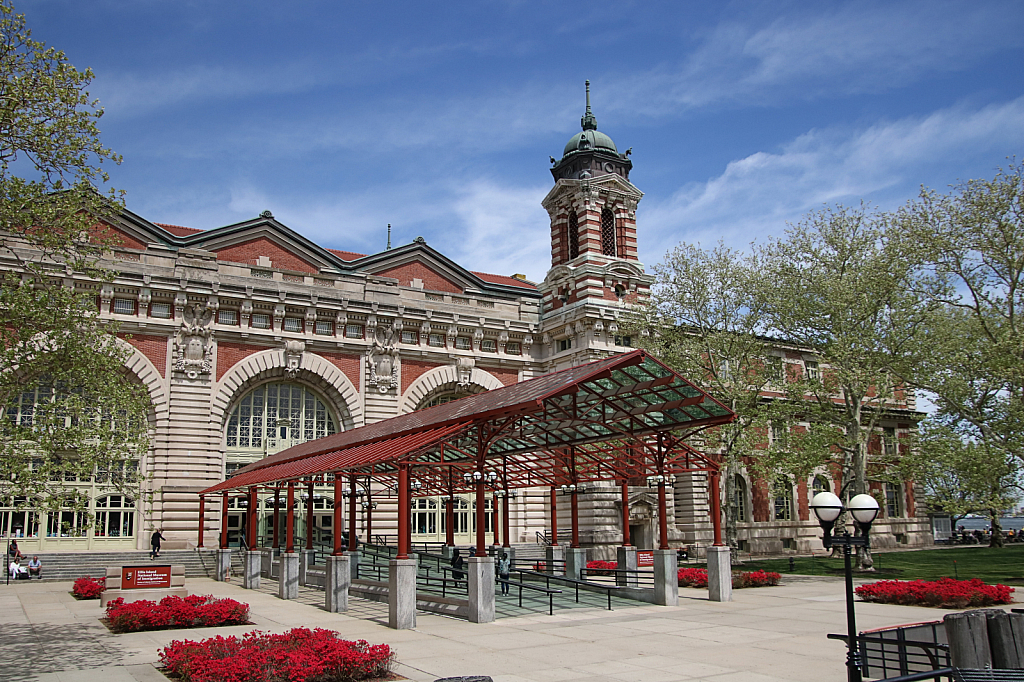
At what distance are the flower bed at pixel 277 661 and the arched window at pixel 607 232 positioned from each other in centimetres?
3789

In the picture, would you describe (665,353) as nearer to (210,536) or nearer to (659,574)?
(659,574)

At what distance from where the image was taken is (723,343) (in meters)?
36.8

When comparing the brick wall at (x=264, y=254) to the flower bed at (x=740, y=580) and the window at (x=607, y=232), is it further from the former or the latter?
the flower bed at (x=740, y=580)

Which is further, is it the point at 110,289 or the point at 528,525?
the point at 528,525

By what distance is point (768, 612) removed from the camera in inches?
844

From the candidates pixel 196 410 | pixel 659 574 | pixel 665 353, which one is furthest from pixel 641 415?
pixel 196 410

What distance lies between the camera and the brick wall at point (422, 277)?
4994cm

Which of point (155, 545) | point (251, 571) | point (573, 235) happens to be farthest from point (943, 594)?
point (573, 235)

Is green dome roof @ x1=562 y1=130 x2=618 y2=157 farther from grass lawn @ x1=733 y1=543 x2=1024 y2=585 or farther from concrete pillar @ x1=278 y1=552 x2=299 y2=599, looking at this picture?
concrete pillar @ x1=278 y1=552 x2=299 y2=599

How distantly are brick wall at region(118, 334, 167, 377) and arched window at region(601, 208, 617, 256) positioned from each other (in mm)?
25143

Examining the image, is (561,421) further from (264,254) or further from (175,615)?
(264,254)

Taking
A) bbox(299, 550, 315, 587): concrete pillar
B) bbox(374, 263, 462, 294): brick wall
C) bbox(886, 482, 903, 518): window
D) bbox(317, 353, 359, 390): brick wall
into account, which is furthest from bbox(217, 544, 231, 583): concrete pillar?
bbox(886, 482, 903, 518): window

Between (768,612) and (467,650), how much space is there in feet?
31.2

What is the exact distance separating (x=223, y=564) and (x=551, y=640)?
68.7ft
